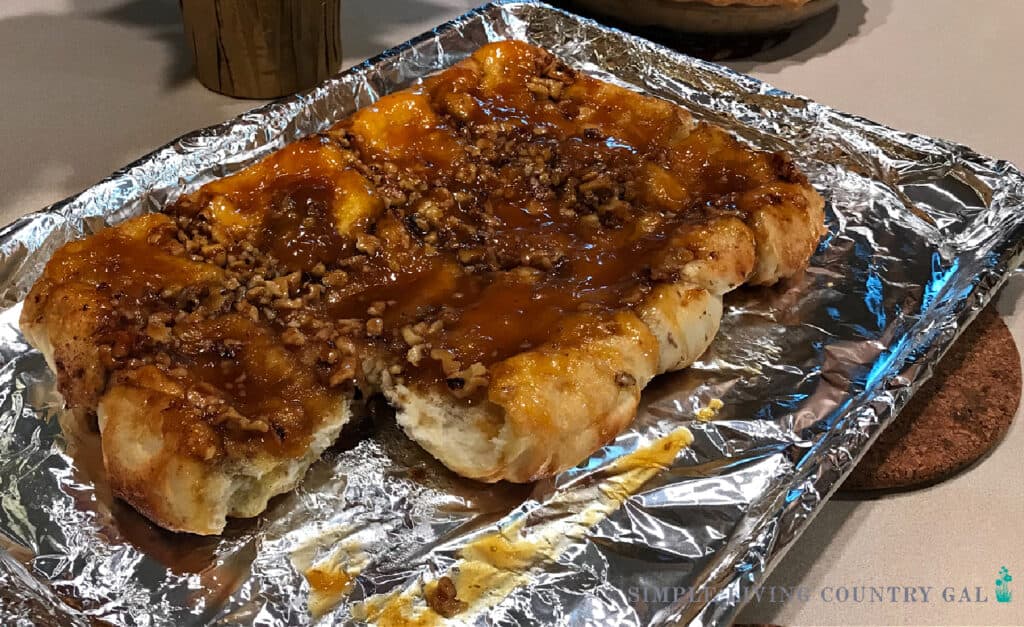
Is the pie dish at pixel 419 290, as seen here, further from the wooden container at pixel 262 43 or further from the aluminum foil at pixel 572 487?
the wooden container at pixel 262 43

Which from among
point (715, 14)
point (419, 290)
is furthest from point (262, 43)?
point (715, 14)

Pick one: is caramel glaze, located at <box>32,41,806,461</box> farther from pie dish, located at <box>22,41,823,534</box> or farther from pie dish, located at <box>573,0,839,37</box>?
pie dish, located at <box>573,0,839,37</box>

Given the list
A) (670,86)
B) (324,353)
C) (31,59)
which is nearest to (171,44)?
(31,59)

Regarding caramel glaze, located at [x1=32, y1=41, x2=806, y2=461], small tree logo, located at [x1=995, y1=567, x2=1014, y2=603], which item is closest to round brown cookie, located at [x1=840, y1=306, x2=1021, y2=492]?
small tree logo, located at [x1=995, y1=567, x2=1014, y2=603]

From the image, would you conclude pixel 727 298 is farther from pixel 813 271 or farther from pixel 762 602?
pixel 762 602

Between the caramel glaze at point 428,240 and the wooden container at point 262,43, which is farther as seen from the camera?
the wooden container at point 262,43

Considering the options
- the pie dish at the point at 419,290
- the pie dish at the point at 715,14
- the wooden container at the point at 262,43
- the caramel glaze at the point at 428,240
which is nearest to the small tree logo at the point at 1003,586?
the pie dish at the point at 419,290

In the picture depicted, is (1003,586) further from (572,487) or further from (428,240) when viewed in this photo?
(428,240)
